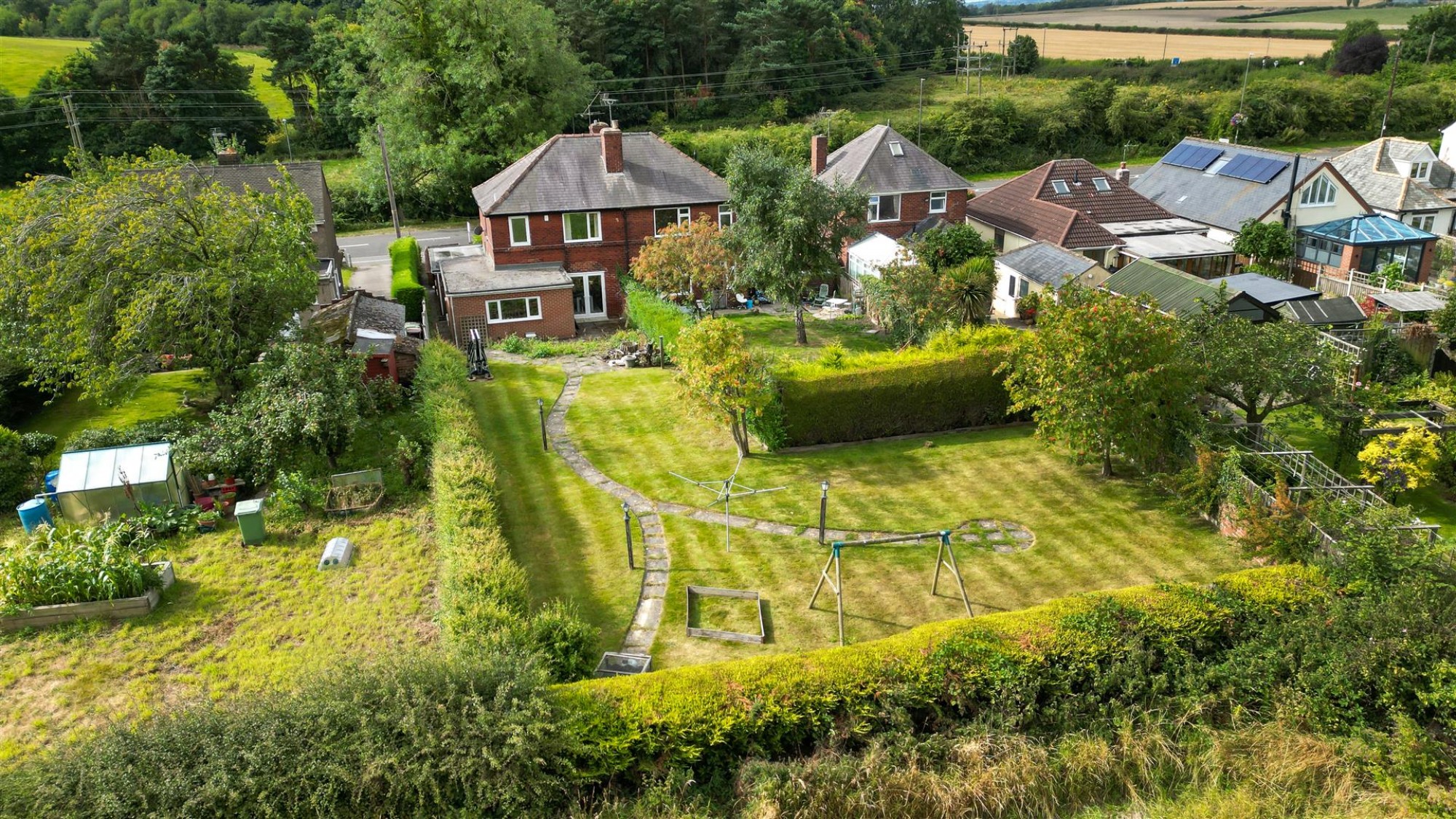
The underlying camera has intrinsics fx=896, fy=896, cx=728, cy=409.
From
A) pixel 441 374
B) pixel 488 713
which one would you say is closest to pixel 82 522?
pixel 441 374

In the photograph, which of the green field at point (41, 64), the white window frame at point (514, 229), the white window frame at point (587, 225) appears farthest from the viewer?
the green field at point (41, 64)

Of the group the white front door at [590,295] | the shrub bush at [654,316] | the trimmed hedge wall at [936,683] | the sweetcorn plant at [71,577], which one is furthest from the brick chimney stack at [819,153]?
the sweetcorn plant at [71,577]

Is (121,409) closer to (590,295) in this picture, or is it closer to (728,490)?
(590,295)

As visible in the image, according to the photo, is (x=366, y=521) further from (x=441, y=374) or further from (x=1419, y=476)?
(x=1419, y=476)

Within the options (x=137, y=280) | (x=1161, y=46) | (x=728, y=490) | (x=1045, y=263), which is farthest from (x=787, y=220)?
(x=1161, y=46)

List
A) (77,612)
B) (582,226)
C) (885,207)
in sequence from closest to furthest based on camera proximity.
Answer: (77,612) < (582,226) < (885,207)

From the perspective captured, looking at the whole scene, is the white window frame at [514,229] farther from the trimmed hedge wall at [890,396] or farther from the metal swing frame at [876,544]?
the metal swing frame at [876,544]
